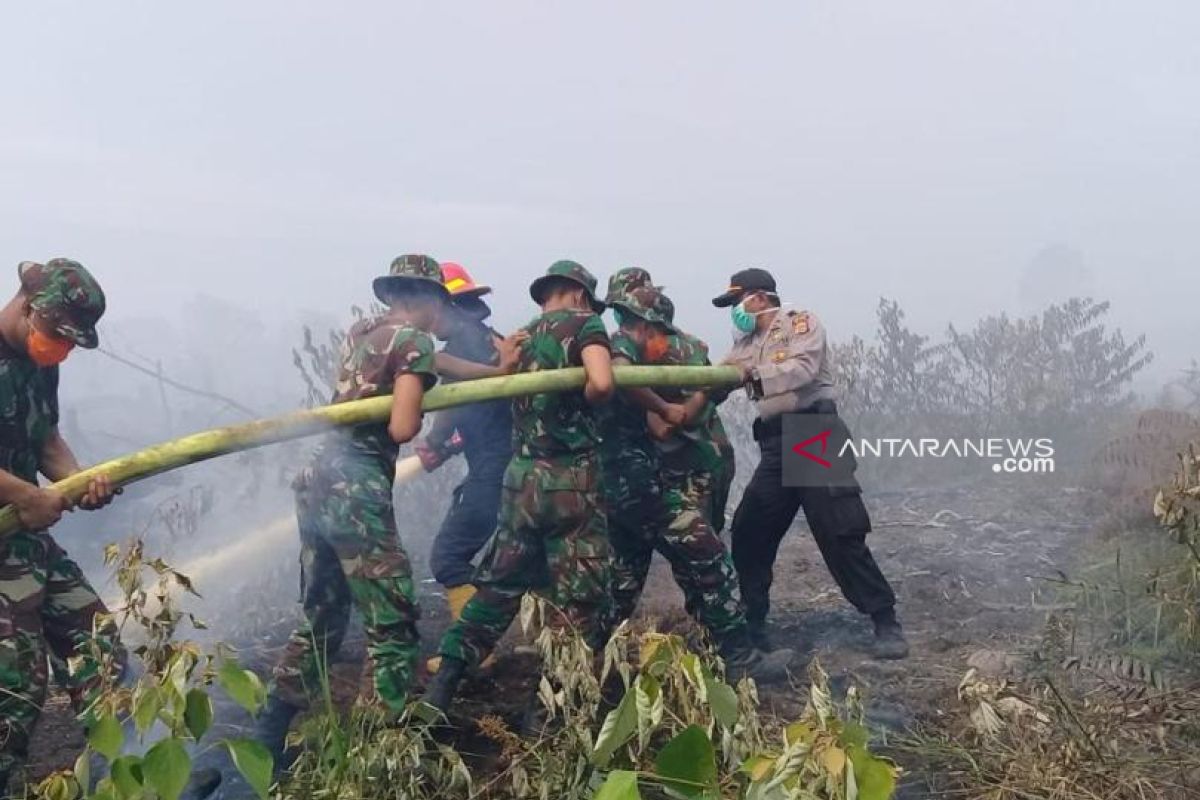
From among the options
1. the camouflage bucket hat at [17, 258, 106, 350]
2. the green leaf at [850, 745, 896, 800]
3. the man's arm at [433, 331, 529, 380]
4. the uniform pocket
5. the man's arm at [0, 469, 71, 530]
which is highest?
the camouflage bucket hat at [17, 258, 106, 350]

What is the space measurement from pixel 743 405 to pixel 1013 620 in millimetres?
6399

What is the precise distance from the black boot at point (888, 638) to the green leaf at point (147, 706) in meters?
3.17

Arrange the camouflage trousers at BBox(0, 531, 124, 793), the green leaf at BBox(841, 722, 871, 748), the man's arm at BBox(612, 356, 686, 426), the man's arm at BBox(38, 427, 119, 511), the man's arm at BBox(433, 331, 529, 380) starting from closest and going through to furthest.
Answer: the green leaf at BBox(841, 722, 871, 748)
the camouflage trousers at BBox(0, 531, 124, 793)
the man's arm at BBox(38, 427, 119, 511)
the man's arm at BBox(433, 331, 529, 380)
the man's arm at BBox(612, 356, 686, 426)

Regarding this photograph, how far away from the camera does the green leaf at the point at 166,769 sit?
170 cm

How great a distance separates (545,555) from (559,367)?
72 cm

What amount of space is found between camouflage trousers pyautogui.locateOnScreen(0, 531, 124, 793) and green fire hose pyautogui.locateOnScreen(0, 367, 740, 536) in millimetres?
188

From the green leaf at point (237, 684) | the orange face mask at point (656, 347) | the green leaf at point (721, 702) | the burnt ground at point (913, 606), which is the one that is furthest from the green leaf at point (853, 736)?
the orange face mask at point (656, 347)

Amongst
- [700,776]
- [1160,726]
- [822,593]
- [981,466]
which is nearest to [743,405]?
[981,466]

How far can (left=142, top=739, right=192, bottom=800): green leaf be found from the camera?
170 centimetres

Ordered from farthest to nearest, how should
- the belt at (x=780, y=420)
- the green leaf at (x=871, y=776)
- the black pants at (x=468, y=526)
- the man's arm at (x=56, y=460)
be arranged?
the black pants at (x=468, y=526) < the belt at (x=780, y=420) < the man's arm at (x=56, y=460) < the green leaf at (x=871, y=776)

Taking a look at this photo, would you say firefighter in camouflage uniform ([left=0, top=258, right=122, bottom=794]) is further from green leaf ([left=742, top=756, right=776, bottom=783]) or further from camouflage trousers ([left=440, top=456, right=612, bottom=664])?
green leaf ([left=742, top=756, right=776, bottom=783])

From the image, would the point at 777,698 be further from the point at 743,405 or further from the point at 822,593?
the point at 743,405

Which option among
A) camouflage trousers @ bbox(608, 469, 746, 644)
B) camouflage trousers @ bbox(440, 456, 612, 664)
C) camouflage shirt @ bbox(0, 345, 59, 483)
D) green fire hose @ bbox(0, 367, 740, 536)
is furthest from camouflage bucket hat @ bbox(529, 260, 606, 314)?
camouflage shirt @ bbox(0, 345, 59, 483)

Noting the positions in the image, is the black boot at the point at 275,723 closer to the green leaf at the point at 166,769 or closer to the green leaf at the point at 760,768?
the green leaf at the point at 166,769
